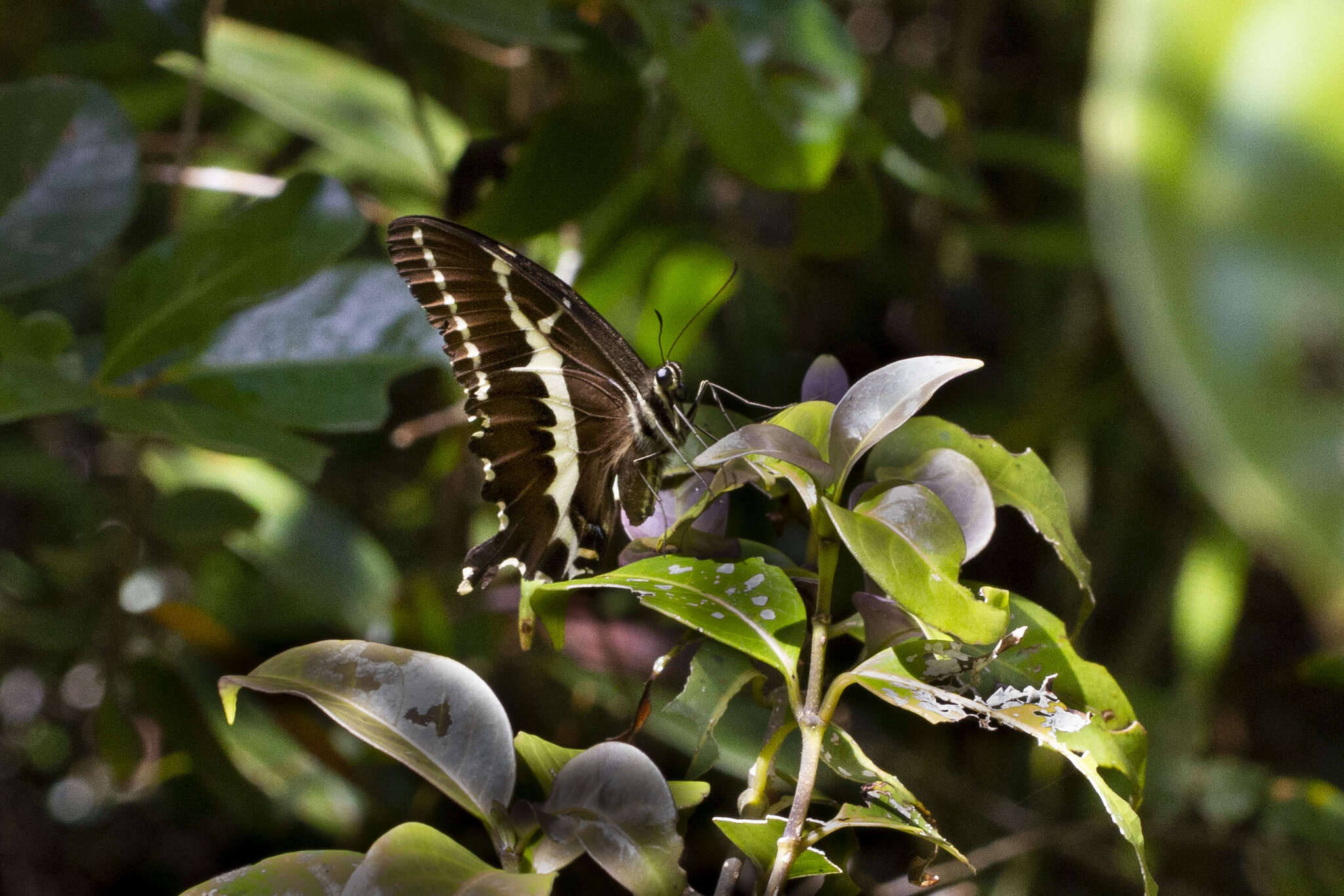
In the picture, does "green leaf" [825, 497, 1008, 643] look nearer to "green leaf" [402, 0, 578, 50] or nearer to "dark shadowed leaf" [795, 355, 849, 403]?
"dark shadowed leaf" [795, 355, 849, 403]

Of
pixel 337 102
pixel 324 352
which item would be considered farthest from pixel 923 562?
pixel 337 102

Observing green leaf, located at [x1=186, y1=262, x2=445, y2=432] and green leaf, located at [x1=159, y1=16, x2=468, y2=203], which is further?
green leaf, located at [x1=159, y1=16, x2=468, y2=203]

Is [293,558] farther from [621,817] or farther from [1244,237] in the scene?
[1244,237]

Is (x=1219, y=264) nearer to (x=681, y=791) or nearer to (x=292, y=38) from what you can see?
(x=681, y=791)

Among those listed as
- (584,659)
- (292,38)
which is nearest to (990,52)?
(292,38)

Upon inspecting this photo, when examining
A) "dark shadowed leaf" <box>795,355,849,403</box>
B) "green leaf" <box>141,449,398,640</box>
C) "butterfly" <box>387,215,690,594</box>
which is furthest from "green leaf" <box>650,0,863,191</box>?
"green leaf" <box>141,449,398,640</box>
